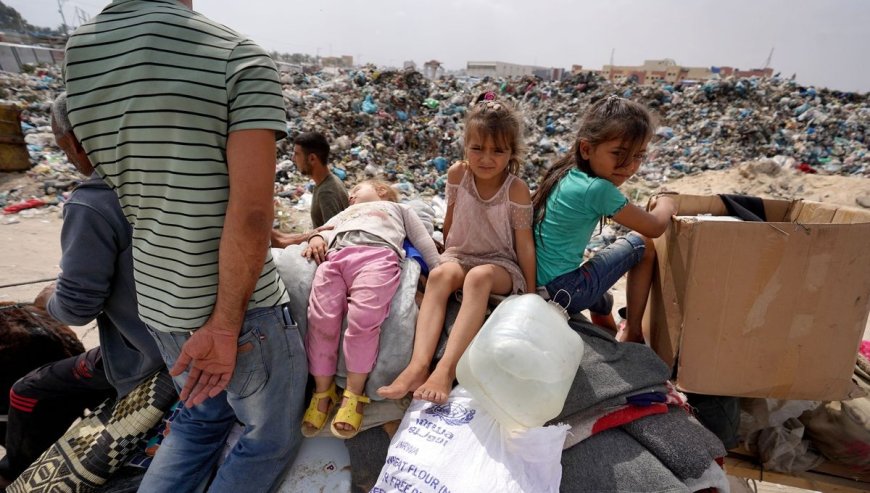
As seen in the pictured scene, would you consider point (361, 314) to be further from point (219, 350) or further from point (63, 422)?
point (63, 422)

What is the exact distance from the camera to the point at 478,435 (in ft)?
4.36

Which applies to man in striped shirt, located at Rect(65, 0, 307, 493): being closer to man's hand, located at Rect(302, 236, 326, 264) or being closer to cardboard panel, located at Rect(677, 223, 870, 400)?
man's hand, located at Rect(302, 236, 326, 264)

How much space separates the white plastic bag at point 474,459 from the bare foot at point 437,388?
0.09 metres

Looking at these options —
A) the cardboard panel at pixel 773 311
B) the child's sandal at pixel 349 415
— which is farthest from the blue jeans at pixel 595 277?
the child's sandal at pixel 349 415

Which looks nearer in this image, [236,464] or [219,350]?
[219,350]

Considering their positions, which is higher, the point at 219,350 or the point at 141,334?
the point at 219,350

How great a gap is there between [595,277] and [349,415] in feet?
3.89

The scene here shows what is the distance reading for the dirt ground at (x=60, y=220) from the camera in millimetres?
3888

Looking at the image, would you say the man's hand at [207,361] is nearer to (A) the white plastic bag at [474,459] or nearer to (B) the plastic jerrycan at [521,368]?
(A) the white plastic bag at [474,459]

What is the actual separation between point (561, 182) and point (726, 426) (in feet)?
3.86

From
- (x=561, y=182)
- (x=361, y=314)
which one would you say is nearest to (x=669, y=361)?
(x=561, y=182)

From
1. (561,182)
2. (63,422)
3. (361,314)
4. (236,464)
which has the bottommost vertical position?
(63,422)

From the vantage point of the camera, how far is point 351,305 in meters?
1.60

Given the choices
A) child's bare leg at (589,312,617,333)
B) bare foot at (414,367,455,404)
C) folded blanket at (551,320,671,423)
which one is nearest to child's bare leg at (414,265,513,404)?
bare foot at (414,367,455,404)
